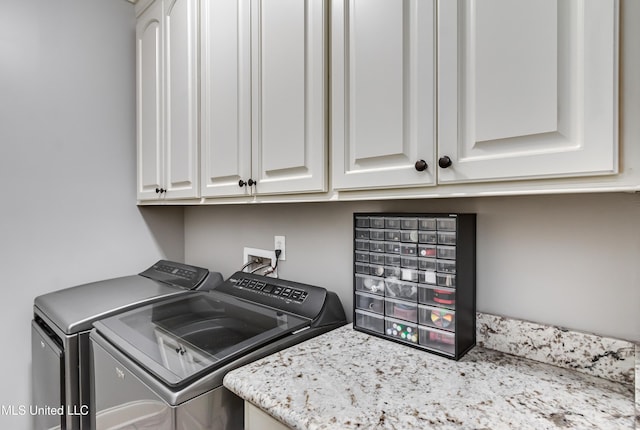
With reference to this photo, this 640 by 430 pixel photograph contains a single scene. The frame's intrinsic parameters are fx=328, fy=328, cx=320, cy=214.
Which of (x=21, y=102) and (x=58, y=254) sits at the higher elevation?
(x=21, y=102)

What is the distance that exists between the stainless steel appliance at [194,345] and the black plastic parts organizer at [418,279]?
212mm

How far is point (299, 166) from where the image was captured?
1.08 m

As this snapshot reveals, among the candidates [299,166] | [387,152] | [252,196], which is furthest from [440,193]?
[252,196]

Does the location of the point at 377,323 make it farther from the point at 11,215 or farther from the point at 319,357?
the point at 11,215

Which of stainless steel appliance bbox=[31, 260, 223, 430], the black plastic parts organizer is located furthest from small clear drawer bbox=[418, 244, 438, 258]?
stainless steel appliance bbox=[31, 260, 223, 430]

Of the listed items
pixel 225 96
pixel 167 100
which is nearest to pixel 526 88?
pixel 225 96

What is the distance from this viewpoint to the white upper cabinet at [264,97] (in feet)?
3.39

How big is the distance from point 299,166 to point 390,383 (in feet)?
2.23

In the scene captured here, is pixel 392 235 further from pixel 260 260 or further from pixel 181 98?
pixel 181 98

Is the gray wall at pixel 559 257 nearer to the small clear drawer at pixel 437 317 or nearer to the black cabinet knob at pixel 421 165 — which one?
the small clear drawer at pixel 437 317

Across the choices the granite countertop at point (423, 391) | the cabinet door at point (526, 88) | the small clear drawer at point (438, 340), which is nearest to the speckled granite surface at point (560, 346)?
the granite countertop at point (423, 391)

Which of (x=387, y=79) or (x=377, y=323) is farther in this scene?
(x=377, y=323)

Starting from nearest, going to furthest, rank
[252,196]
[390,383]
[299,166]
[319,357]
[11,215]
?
1. [390,383]
2. [319,357]
3. [299,166]
4. [252,196]
5. [11,215]

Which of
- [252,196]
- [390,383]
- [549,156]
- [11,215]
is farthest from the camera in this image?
[11,215]
